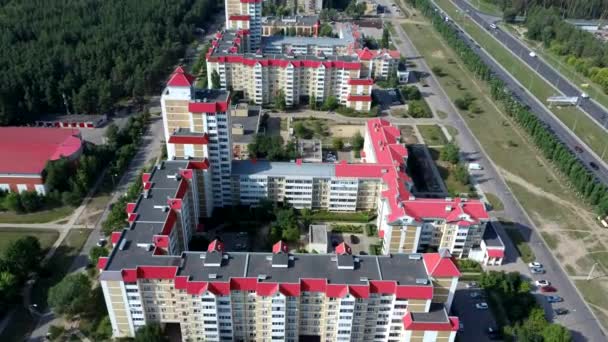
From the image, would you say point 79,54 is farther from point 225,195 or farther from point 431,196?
point 431,196

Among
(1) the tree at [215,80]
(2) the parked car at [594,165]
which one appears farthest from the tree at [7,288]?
(2) the parked car at [594,165]

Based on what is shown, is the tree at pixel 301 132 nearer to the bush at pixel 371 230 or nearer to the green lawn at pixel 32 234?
the bush at pixel 371 230

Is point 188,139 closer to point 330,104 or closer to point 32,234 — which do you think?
point 32,234

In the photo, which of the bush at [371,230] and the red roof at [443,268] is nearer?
the red roof at [443,268]

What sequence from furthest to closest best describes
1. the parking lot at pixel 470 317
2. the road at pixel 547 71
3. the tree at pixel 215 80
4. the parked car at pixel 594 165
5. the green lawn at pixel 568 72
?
the green lawn at pixel 568 72 → the road at pixel 547 71 → the tree at pixel 215 80 → the parked car at pixel 594 165 → the parking lot at pixel 470 317

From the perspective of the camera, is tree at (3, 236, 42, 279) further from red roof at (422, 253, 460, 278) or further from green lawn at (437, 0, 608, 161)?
green lawn at (437, 0, 608, 161)

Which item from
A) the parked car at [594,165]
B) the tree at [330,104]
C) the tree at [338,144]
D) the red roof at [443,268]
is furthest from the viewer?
the tree at [330,104]

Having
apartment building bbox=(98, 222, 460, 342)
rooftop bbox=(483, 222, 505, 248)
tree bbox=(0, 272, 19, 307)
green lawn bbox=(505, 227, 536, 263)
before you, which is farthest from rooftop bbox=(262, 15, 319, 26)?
tree bbox=(0, 272, 19, 307)
